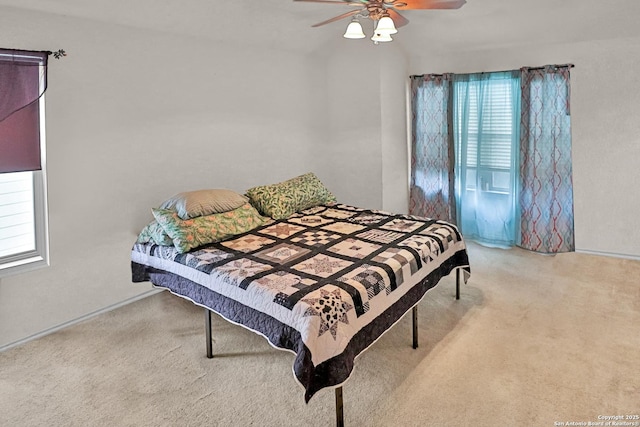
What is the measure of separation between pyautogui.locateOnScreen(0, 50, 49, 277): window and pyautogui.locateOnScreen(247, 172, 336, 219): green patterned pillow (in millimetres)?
1544

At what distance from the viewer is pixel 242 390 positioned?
2.39 m

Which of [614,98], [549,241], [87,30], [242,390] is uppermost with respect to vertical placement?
[87,30]

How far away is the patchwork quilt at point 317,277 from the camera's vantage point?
2062mm

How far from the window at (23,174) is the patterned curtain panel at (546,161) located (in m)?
4.18

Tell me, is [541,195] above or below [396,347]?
above

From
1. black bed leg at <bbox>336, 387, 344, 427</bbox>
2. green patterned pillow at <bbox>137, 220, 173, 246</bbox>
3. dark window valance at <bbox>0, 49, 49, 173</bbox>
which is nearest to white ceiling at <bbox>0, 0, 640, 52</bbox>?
dark window valance at <bbox>0, 49, 49, 173</bbox>

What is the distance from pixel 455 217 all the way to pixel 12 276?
4.15m

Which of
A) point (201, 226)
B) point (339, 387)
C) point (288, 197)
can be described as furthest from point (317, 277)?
point (288, 197)

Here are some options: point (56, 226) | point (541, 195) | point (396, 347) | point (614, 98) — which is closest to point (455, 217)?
point (541, 195)

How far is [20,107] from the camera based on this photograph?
9.03ft

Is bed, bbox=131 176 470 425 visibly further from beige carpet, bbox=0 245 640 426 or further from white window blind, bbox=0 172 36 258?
white window blind, bbox=0 172 36 258

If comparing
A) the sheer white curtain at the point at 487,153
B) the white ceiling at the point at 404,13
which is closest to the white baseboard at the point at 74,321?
the white ceiling at the point at 404,13

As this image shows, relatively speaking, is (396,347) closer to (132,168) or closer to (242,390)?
(242,390)

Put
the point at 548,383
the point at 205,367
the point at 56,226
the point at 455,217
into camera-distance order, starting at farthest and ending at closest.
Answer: the point at 455,217 < the point at 56,226 < the point at 205,367 < the point at 548,383
